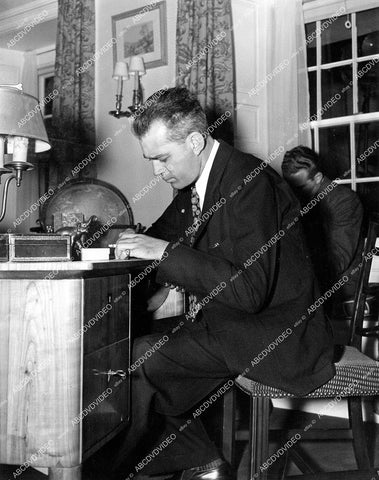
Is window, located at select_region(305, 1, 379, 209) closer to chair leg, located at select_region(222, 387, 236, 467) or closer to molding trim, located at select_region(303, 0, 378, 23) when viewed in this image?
molding trim, located at select_region(303, 0, 378, 23)

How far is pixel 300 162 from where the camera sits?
4.00 meters

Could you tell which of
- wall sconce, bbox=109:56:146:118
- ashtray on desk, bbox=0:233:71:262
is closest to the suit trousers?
ashtray on desk, bbox=0:233:71:262

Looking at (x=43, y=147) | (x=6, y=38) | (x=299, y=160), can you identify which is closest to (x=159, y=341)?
(x=43, y=147)

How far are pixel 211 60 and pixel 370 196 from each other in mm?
1631

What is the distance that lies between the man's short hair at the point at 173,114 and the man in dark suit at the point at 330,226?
1787mm

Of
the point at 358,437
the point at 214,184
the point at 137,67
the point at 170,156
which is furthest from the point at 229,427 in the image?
the point at 137,67

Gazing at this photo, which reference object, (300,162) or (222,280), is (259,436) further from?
(300,162)

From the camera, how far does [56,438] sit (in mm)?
1732

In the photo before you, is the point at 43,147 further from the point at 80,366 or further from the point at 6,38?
the point at 6,38

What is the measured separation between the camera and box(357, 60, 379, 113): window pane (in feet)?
15.2

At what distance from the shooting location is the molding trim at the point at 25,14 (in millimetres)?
6172

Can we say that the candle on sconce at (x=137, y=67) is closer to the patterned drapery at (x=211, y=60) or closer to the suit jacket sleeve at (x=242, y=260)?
the patterned drapery at (x=211, y=60)

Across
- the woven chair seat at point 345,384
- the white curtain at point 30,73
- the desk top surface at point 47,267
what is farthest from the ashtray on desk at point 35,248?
the white curtain at point 30,73

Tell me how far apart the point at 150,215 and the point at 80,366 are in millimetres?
3599
